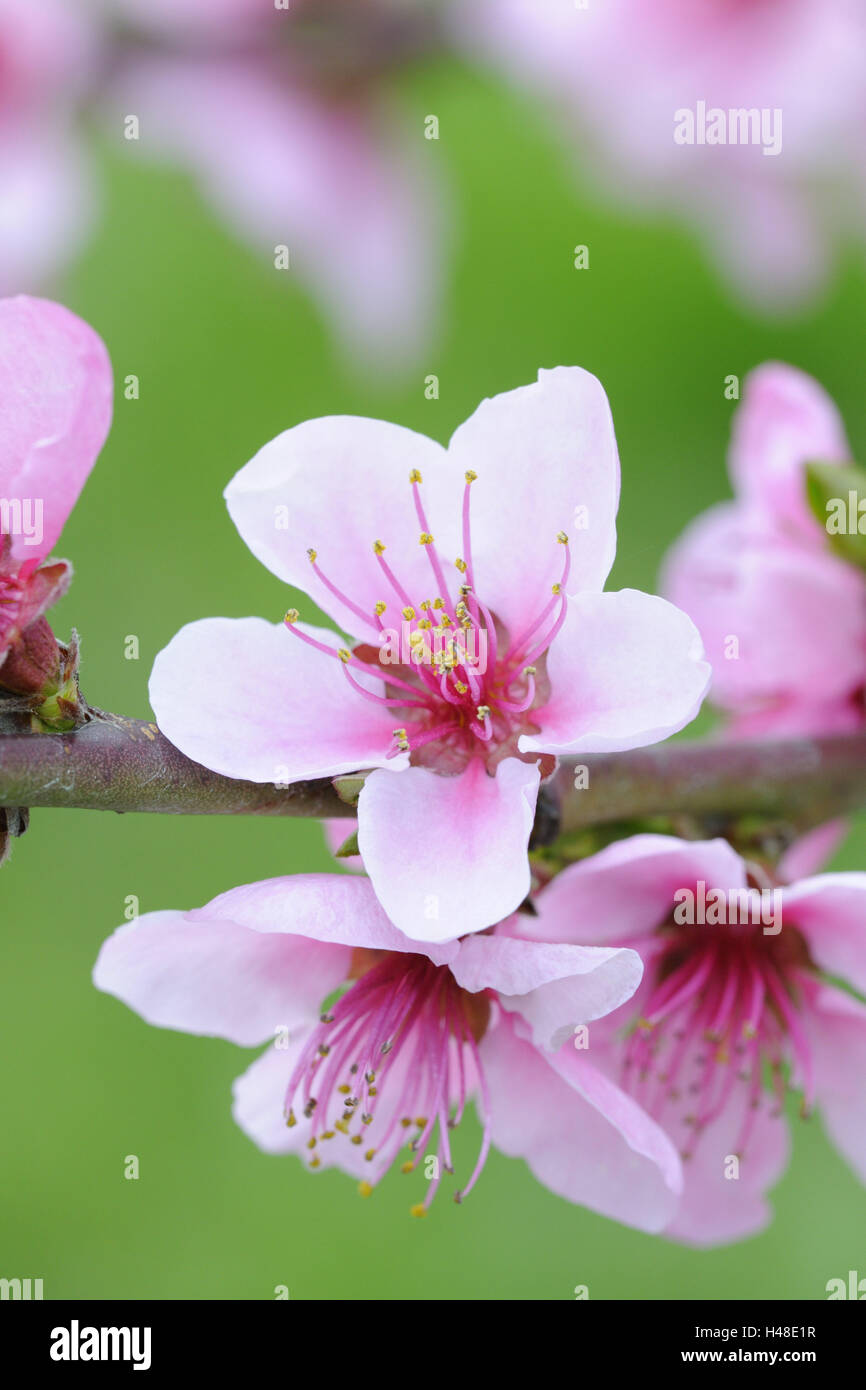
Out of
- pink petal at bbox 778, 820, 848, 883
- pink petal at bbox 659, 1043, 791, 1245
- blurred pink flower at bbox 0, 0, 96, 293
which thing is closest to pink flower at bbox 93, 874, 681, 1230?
pink petal at bbox 659, 1043, 791, 1245

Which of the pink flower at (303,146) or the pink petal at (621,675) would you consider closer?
the pink petal at (621,675)

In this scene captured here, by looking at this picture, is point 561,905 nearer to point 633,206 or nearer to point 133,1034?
point 633,206

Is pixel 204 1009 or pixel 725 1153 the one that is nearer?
pixel 204 1009

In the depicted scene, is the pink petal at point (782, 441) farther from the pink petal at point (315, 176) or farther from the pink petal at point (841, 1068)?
the pink petal at point (315, 176)

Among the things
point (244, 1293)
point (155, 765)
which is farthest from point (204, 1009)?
point (244, 1293)

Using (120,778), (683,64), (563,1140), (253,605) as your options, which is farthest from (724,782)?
(253,605)

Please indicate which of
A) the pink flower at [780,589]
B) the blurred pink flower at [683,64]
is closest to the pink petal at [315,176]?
the blurred pink flower at [683,64]

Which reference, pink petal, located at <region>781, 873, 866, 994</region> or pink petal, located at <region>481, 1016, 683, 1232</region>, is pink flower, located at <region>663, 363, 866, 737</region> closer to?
pink petal, located at <region>781, 873, 866, 994</region>

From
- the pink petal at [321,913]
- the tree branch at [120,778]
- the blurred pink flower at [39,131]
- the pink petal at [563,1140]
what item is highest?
the blurred pink flower at [39,131]
